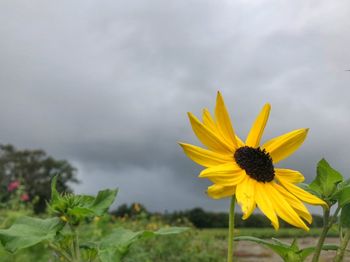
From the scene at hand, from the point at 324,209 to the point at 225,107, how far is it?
23 centimetres

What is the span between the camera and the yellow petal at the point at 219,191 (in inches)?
29.2

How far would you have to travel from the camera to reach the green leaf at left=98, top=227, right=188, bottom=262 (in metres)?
0.87

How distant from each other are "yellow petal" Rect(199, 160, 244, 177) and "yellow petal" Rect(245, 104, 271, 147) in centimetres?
9

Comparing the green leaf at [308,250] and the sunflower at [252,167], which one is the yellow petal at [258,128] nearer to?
the sunflower at [252,167]

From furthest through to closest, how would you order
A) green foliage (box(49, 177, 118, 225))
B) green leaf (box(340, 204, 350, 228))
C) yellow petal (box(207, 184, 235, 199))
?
1. green foliage (box(49, 177, 118, 225))
2. green leaf (box(340, 204, 350, 228))
3. yellow petal (box(207, 184, 235, 199))

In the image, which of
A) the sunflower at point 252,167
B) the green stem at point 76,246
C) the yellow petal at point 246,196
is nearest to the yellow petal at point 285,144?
the sunflower at point 252,167

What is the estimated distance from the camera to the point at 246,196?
78 cm

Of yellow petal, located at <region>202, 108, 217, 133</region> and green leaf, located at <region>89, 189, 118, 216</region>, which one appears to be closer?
yellow petal, located at <region>202, 108, 217, 133</region>

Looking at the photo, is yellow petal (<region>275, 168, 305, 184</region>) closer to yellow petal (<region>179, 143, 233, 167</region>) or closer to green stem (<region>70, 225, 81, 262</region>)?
yellow petal (<region>179, 143, 233, 167</region>)

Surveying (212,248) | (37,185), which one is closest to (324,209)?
(212,248)

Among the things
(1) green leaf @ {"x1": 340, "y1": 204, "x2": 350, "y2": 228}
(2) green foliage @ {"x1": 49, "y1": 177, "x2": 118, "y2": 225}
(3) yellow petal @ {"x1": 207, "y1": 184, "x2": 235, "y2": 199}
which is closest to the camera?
(3) yellow petal @ {"x1": 207, "y1": 184, "x2": 235, "y2": 199}

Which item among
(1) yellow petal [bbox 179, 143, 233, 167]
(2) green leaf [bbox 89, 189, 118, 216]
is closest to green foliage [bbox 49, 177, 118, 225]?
(2) green leaf [bbox 89, 189, 118, 216]

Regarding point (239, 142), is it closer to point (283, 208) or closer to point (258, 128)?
point (258, 128)

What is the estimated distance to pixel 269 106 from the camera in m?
0.92
